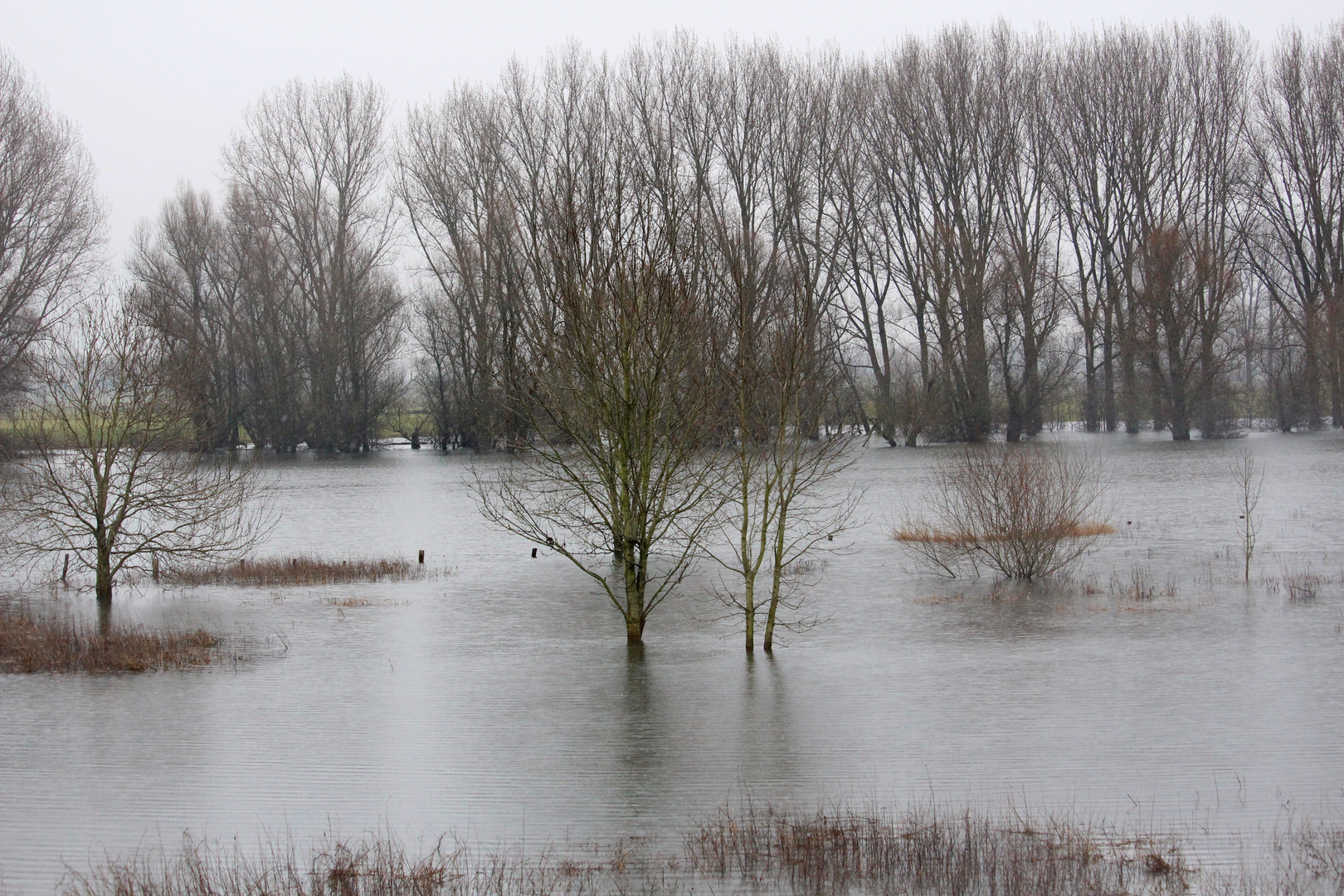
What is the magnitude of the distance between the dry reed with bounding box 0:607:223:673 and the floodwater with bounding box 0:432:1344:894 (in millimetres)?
573

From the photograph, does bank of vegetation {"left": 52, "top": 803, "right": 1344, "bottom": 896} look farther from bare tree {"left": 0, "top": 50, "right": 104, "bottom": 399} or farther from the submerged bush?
A: bare tree {"left": 0, "top": 50, "right": 104, "bottom": 399}

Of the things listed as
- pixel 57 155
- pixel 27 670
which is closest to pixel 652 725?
pixel 27 670

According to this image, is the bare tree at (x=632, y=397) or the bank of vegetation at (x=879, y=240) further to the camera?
the bank of vegetation at (x=879, y=240)

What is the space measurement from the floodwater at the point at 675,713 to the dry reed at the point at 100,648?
1.88ft

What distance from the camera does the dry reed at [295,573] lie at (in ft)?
75.9

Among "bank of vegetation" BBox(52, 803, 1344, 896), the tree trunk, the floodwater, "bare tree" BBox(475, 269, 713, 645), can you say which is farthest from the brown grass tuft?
the tree trunk

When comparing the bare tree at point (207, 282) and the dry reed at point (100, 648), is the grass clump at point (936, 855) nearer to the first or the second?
the dry reed at point (100, 648)

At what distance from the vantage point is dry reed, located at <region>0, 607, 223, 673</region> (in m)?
15.2

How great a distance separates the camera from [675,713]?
12641 millimetres

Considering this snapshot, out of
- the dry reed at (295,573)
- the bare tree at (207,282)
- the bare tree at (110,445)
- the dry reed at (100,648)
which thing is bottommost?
the dry reed at (100,648)

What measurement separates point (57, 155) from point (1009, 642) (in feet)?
146

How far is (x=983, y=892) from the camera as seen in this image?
734 centimetres

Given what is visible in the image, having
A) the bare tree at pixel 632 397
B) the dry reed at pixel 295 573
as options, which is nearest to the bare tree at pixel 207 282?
the dry reed at pixel 295 573

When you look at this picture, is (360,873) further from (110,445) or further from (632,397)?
(110,445)
